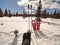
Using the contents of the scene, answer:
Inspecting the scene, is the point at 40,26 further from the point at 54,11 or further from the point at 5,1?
the point at 5,1

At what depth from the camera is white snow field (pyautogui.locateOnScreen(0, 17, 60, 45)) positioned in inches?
53.4

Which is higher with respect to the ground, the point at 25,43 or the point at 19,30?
the point at 19,30

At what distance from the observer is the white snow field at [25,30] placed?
1357mm

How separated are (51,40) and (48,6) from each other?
0.42 metres

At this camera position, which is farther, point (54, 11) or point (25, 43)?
point (54, 11)

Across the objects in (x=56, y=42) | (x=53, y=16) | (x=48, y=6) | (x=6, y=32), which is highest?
(x=48, y=6)

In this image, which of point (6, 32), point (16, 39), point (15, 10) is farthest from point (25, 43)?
point (15, 10)

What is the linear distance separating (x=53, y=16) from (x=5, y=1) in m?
0.62

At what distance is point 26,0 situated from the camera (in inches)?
55.6

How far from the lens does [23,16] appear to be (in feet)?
4.59

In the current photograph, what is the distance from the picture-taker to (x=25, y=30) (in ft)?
4.61

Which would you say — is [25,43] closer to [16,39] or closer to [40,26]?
[16,39]

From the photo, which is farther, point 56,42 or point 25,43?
point 56,42

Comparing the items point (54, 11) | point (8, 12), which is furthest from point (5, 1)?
point (54, 11)
